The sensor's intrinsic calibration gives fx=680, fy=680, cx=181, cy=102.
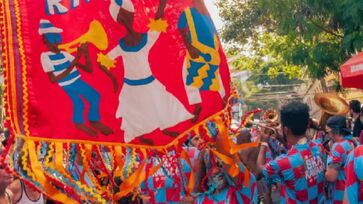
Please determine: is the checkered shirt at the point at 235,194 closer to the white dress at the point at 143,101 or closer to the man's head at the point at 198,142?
the man's head at the point at 198,142

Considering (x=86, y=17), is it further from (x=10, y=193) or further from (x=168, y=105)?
(x=10, y=193)

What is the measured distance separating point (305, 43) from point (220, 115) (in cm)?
1007

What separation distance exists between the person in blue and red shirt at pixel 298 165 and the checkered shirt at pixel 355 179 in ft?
4.68

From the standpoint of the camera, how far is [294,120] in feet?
16.9

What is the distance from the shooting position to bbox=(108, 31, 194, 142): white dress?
124 inches

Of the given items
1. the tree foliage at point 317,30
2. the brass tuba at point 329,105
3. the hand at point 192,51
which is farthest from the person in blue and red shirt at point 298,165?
the tree foliage at point 317,30

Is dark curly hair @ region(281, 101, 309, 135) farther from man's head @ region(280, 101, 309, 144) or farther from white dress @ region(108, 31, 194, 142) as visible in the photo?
white dress @ region(108, 31, 194, 142)

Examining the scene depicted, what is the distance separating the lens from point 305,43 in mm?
13156

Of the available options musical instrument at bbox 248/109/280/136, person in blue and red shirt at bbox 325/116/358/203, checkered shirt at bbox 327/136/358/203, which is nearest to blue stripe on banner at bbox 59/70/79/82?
person in blue and red shirt at bbox 325/116/358/203

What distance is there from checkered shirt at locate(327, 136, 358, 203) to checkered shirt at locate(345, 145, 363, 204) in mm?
1872

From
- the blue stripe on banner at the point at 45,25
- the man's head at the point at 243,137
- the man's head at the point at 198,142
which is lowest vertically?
the man's head at the point at 243,137

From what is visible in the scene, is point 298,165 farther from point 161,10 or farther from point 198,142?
point 161,10

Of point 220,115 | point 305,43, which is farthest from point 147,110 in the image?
point 305,43

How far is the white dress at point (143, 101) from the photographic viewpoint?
3162 mm
